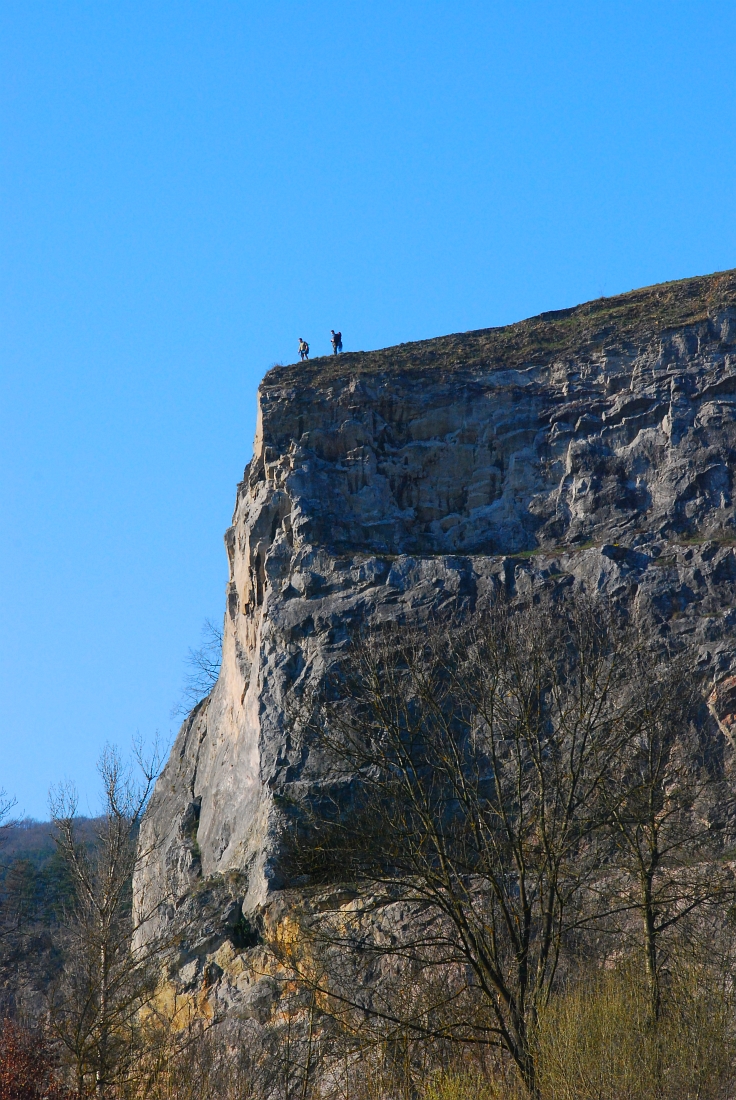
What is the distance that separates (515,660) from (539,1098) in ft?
23.6

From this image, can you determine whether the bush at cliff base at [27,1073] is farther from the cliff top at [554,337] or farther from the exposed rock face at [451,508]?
the cliff top at [554,337]

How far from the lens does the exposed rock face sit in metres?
33.6

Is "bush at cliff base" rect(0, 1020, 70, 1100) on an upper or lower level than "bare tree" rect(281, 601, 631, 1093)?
lower

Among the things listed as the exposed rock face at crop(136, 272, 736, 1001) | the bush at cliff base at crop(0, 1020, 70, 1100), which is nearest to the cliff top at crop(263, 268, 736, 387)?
the exposed rock face at crop(136, 272, 736, 1001)

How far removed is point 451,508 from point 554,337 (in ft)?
28.3

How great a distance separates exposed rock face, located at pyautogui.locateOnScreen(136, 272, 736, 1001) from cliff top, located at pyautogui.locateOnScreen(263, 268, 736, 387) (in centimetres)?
11

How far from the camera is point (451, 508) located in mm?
40062

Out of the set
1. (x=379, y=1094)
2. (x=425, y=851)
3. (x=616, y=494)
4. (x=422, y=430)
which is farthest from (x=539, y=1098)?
(x=422, y=430)

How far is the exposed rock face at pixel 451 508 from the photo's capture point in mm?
33625

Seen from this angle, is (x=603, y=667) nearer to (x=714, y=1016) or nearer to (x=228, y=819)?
(x=714, y=1016)

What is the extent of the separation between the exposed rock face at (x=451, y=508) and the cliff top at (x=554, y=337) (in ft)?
0.37

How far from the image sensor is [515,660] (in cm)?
2062

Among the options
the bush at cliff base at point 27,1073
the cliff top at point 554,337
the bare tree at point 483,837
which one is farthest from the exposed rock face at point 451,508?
the bush at cliff base at point 27,1073

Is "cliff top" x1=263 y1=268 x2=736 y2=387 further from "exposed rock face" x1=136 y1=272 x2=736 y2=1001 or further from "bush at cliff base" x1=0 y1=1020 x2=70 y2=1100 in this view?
"bush at cliff base" x1=0 y1=1020 x2=70 y2=1100
